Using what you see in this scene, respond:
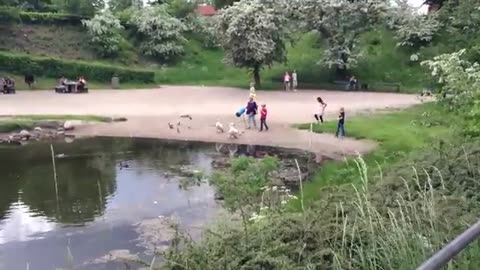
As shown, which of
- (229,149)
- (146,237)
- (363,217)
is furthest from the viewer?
(229,149)

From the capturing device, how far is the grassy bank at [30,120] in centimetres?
2822

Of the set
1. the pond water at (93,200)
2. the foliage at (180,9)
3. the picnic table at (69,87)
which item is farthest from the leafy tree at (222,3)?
the pond water at (93,200)

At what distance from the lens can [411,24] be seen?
44.7 meters

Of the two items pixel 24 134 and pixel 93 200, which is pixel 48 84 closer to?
pixel 24 134

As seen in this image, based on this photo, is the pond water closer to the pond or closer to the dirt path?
the pond

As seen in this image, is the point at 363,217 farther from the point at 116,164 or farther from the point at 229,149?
the point at 229,149

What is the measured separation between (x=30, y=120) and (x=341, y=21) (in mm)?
20637

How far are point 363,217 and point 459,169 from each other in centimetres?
236

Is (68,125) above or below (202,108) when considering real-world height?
below

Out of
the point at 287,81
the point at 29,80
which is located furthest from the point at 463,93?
the point at 29,80

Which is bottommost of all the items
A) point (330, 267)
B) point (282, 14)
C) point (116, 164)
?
point (116, 164)

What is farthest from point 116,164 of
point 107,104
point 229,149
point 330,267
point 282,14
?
point 282,14

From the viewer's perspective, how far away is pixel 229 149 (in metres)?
25.0

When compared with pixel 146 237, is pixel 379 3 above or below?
above
